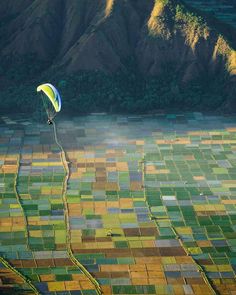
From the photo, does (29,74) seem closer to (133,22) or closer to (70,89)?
(70,89)

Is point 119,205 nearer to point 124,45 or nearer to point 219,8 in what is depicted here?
point 124,45

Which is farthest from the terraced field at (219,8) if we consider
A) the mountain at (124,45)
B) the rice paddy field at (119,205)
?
the rice paddy field at (119,205)

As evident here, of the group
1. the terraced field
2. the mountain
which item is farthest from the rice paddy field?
the terraced field

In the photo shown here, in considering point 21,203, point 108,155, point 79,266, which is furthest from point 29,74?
point 79,266

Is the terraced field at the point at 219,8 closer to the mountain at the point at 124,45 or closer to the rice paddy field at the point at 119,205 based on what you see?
the mountain at the point at 124,45

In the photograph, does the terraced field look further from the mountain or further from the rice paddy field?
the rice paddy field

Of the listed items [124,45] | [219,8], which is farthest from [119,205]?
[219,8]
